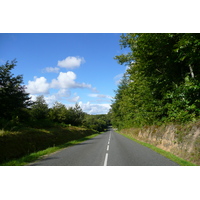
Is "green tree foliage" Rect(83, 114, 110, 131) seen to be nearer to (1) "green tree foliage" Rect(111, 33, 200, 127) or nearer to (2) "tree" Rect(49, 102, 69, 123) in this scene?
(2) "tree" Rect(49, 102, 69, 123)

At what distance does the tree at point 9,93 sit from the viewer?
16.4 m

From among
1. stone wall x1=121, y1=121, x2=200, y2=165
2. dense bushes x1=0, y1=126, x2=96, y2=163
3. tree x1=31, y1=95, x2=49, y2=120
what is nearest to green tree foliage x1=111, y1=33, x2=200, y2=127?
stone wall x1=121, y1=121, x2=200, y2=165

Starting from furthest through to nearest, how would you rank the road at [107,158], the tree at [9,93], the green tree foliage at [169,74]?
the tree at [9,93]
the green tree foliage at [169,74]
the road at [107,158]

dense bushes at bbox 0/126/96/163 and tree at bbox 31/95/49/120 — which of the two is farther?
tree at bbox 31/95/49/120

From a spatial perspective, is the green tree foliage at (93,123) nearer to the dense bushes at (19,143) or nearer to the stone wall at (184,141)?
the dense bushes at (19,143)

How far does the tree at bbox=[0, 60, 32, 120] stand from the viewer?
53.7 ft

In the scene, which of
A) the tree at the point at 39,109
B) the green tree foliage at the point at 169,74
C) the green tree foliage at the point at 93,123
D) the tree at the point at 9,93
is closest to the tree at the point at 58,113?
the tree at the point at 39,109

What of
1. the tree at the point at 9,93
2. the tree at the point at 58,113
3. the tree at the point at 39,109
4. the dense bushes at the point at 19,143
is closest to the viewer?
the dense bushes at the point at 19,143

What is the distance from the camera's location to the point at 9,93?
667 inches

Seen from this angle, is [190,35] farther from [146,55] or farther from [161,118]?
[161,118]

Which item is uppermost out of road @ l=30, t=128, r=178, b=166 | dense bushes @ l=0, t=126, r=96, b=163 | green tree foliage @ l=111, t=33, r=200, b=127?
green tree foliage @ l=111, t=33, r=200, b=127

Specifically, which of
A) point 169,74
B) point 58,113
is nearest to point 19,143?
point 169,74

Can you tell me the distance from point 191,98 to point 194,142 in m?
2.88
